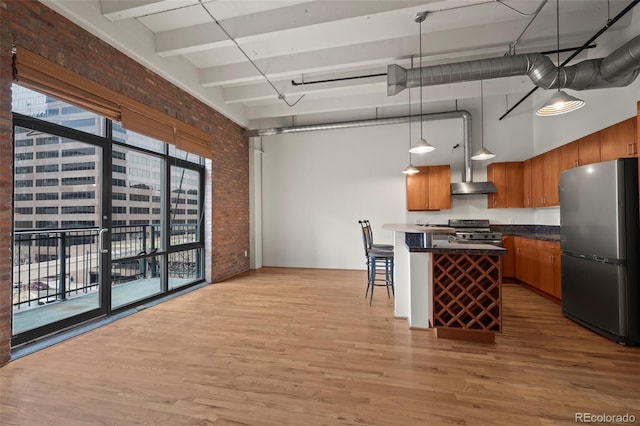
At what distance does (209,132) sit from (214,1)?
93.9 inches

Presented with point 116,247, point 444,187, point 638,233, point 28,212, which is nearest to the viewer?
point 638,233

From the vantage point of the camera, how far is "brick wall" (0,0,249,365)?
226 cm

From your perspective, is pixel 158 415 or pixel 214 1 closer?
pixel 158 415

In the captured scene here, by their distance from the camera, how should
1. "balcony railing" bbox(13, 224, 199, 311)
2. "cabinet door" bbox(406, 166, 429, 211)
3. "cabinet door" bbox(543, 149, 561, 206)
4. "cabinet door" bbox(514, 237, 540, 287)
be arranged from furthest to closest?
"cabinet door" bbox(406, 166, 429, 211) < "cabinet door" bbox(514, 237, 540, 287) < "cabinet door" bbox(543, 149, 561, 206) < "balcony railing" bbox(13, 224, 199, 311)

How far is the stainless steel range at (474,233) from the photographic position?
485 cm

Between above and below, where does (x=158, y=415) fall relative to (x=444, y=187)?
below

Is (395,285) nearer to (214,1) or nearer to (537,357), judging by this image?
(537,357)

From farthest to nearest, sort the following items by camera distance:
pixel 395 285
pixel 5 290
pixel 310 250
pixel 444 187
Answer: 1. pixel 310 250
2. pixel 444 187
3. pixel 395 285
4. pixel 5 290

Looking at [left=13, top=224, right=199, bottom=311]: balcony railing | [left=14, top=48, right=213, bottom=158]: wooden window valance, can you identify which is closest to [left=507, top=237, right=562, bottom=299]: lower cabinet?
[left=14, top=48, right=213, bottom=158]: wooden window valance

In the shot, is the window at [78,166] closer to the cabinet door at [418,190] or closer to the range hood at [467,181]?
the cabinet door at [418,190]

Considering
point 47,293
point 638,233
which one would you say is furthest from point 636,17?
point 47,293

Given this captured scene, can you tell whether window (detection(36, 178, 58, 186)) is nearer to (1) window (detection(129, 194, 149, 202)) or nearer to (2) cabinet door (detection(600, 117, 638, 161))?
(1) window (detection(129, 194, 149, 202))

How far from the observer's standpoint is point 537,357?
2.36 m

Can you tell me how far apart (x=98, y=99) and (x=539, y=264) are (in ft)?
21.0
